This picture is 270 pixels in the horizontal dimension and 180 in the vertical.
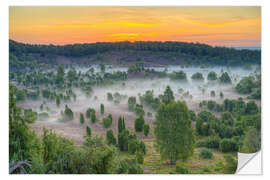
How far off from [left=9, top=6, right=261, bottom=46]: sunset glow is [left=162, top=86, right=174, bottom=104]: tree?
1.07m

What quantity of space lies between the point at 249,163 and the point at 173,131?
60.6 inches

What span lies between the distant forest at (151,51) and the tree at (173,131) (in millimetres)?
1040

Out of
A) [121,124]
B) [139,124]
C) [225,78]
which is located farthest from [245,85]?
[121,124]

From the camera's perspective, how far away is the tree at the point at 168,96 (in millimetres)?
6453

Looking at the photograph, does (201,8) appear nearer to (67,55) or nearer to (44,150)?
(67,55)

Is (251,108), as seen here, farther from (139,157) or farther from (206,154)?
(139,157)

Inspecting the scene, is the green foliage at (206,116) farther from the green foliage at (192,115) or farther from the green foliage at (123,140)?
the green foliage at (123,140)

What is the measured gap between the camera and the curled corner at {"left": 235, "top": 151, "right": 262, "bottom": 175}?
5977 mm

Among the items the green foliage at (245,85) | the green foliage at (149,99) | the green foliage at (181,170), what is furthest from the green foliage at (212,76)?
the green foliage at (181,170)

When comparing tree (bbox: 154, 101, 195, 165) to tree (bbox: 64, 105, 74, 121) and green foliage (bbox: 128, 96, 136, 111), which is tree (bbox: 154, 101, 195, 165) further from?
tree (bbox: 64, 105, 74, 121)

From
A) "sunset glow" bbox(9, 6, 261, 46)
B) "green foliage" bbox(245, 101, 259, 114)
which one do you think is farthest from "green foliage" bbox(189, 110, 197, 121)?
"sunset glow" bbox(9, 6, 261, 46)

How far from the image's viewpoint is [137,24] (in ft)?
21.1

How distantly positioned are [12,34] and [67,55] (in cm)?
114

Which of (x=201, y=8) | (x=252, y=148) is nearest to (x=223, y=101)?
(x=252, y=148)
